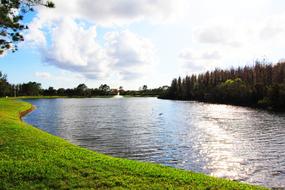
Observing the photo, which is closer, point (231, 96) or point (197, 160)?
point (197, 160)

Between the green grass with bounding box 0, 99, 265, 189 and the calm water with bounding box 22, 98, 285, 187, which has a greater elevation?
the green grass with bounding box 0, 99, 265, 189

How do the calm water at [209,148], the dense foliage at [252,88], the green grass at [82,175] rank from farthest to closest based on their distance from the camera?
the dense foliage at [252,88], the calm water at [209,148], the green grass at [82,175]

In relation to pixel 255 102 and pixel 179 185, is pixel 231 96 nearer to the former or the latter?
pixel 255 102

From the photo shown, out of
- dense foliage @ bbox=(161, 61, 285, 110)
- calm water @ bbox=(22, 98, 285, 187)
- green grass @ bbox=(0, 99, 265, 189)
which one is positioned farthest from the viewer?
dense foliage @ bbox=(161, 61, 285, 110)

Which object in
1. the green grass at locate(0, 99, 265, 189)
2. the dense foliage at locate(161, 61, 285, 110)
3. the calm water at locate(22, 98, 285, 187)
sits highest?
the dense foliage at locate(161, 61, 285, 110)

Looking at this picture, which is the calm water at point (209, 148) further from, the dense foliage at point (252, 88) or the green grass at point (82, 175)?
the dense foliage at point (252, 88)

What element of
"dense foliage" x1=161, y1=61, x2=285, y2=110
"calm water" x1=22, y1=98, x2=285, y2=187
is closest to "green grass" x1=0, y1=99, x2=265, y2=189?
"calm water" x1=22, y1=98, x2=285, y2=187

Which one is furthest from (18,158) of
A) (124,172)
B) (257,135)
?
(257,135)

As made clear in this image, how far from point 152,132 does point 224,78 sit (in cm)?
15520

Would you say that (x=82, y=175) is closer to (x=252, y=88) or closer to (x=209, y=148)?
(x=209, y=148)

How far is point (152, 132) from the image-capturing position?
45281 millimetres

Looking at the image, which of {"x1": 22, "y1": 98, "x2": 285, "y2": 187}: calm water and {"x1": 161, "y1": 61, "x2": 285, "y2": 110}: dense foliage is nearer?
{"x1": 22, "y1": 98, "x2": 285, "y2": 187}: calm water

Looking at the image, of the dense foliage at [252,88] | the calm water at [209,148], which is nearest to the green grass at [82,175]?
the calm water at [209,148]

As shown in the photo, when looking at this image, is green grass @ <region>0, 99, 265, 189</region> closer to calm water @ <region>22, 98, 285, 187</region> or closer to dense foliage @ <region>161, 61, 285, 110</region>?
calm water @ <region>22, 98, 285, 187</region>
